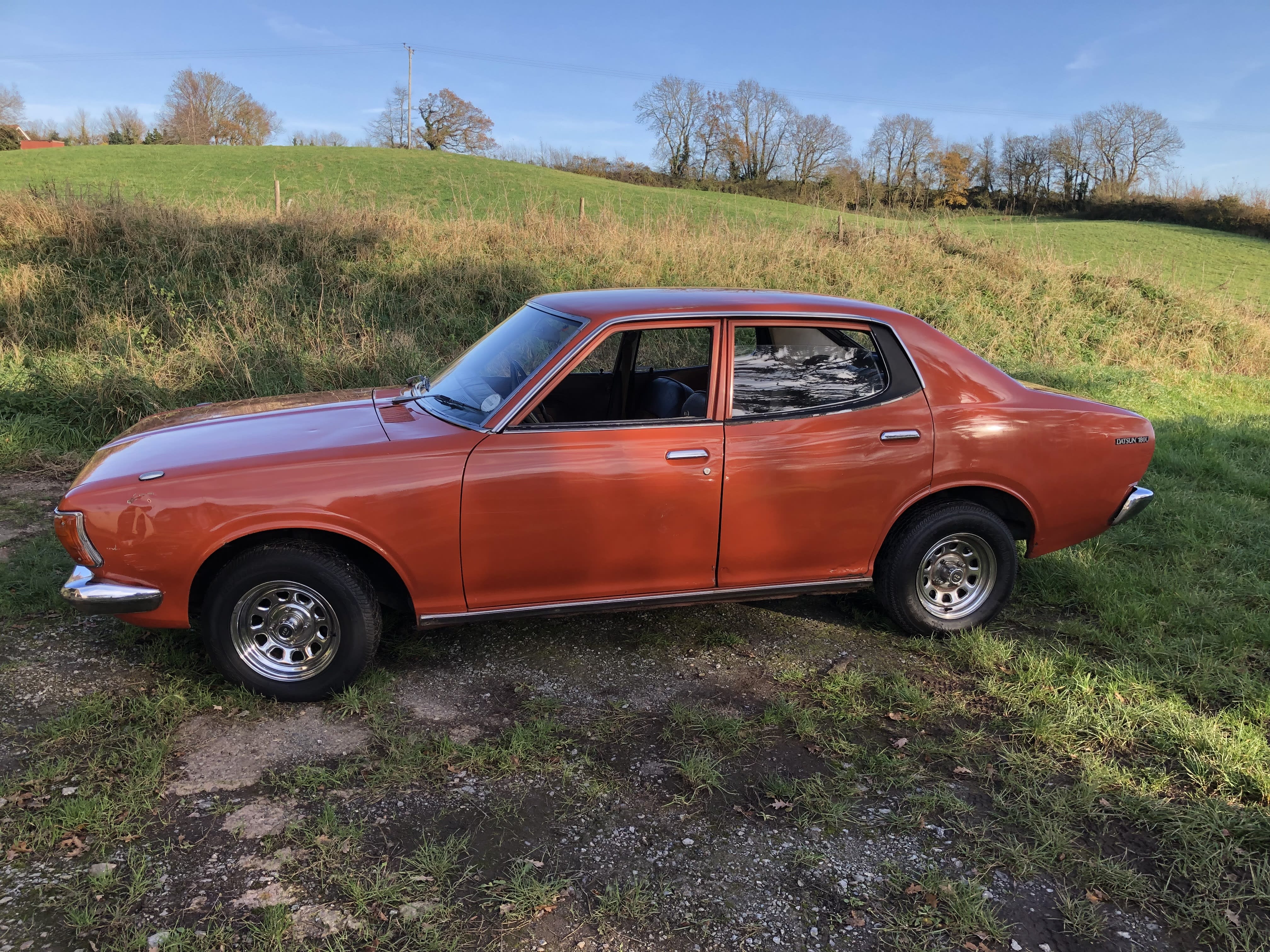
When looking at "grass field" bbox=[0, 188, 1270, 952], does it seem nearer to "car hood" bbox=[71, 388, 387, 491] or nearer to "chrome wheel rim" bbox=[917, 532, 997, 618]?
"chrome wheel rim" bbox=[917, 532, 997, 618]

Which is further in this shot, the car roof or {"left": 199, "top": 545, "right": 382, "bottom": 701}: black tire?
the car roof

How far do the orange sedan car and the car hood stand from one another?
2 centimetres

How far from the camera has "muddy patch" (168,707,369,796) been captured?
3076 mm

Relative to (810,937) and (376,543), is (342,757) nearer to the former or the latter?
(376,543)

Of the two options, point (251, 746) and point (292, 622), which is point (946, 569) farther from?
point (251, 746)

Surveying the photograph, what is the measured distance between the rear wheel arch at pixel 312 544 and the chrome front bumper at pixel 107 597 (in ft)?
0.51

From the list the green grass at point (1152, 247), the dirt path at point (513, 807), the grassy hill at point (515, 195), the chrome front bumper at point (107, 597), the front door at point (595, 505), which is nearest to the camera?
the dirt path at point (513, 807)

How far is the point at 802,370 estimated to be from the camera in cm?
402

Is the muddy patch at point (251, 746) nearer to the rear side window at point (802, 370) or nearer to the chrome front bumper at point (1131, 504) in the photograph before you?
the rear side window at point (802, 370)

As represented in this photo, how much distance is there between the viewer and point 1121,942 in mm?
2434

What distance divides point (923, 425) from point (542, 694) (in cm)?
227

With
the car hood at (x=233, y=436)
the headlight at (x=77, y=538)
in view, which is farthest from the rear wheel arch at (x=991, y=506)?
the headlight at (x=77, y=538)

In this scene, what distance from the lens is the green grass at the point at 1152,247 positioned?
18406 mm

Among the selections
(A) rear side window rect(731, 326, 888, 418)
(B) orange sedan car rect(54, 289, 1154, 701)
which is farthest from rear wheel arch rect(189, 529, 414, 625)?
(A) rear side window rect(731, 326, 888, 418)
